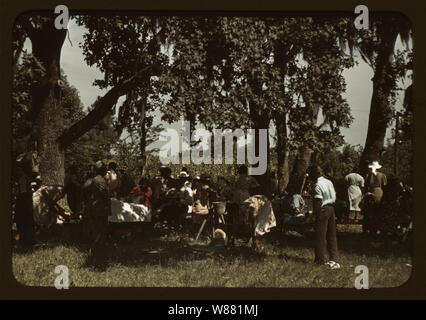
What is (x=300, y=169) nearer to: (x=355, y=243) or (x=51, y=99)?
(x=355, y=243)

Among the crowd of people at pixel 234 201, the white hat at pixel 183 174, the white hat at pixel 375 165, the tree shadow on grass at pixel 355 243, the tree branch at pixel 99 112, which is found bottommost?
the tree shadow on grass at pixel 355 243

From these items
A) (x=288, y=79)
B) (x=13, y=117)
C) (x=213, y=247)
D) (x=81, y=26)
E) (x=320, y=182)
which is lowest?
(x=213, y=247)

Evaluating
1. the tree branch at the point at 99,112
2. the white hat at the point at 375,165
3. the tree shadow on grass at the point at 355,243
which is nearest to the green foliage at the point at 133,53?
the tree branch at the point at 99,112

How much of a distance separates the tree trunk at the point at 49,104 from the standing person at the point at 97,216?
358mm

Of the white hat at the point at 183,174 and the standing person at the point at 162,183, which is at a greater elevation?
the white hat at the point at 183,174

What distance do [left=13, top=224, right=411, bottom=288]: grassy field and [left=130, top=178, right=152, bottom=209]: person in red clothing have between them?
41 centimetres

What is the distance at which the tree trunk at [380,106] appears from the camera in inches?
204

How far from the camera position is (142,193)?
5.23 m

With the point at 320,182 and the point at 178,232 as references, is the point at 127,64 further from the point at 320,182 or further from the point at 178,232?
the point at 320,182

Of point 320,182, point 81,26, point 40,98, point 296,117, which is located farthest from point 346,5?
point 40,98

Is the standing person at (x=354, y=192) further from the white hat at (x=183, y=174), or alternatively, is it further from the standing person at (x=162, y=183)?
the standing person at (x=162, y=183)

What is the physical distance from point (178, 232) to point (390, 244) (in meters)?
2.28

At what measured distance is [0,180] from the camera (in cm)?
508

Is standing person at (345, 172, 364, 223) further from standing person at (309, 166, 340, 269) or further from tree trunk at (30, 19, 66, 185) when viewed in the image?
tree trunk at (30, 19, 66, 185)
